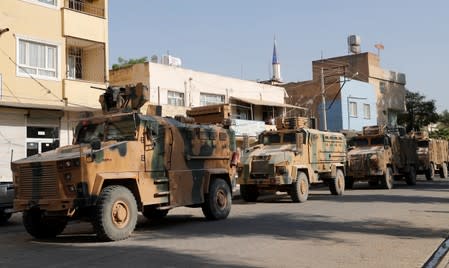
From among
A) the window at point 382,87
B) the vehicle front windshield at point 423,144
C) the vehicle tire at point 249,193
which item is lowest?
the vehicle tire at point 249,193

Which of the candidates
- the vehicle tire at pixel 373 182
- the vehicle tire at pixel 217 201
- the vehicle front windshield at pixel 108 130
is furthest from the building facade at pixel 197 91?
the vehicle front windshield at pixel 108 130

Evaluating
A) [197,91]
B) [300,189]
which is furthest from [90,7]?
[300,189]

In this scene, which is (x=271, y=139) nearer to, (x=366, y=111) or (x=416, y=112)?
(x=366, y=111)

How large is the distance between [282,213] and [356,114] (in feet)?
106

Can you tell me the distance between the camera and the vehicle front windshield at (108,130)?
1124 centimetres

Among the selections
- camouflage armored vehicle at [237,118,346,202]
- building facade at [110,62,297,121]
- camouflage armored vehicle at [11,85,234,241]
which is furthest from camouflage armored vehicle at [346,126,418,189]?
camouflage armored vehicle at [11,85,234,241]

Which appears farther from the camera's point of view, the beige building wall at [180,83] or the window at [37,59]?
the beige building wall at [180,83]

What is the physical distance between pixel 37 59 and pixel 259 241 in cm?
1486

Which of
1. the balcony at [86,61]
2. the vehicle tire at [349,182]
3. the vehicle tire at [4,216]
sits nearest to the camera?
the vehicle tire at [4,216]

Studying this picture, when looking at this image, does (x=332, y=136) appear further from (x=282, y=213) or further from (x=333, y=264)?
(x=333, y=264)

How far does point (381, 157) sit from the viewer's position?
2377cm

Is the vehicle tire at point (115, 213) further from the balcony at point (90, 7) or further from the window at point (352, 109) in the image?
the window at point (352, 109)

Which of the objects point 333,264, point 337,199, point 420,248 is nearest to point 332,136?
point 337,199

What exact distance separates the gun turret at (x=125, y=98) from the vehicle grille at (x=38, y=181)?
262 centimetres
